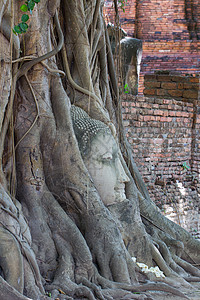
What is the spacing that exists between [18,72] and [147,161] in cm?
441

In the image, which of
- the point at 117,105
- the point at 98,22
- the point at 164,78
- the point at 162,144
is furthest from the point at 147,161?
the point at 98,22

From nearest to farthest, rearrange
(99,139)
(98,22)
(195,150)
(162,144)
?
(99,139) → (98,22) → (162,144) → (195,150)

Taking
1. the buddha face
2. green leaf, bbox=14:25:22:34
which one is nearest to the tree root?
the buddha face

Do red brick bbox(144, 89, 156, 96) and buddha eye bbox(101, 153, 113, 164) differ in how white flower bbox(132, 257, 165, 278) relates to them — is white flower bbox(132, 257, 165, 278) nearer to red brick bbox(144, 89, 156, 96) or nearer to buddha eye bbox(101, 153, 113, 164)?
buddha eye bbox(101, 153, 113, 164)

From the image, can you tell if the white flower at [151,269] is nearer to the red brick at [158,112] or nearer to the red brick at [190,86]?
the red brick at [158,112]

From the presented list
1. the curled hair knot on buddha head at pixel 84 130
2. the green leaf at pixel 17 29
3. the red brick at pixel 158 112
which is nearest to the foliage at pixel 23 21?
the green leaf at pixel 17 29

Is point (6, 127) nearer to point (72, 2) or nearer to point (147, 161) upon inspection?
point (72, 2)

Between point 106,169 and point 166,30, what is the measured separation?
36.8 feet

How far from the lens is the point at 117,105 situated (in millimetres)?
4570

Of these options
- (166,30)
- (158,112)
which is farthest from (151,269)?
(166,30)

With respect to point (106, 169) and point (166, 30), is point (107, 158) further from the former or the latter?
point (166, 30)

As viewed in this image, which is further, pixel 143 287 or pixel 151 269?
pixel 151 269

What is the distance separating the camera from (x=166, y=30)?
1396 cm

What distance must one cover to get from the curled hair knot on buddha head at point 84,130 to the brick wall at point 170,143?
10.6ft
